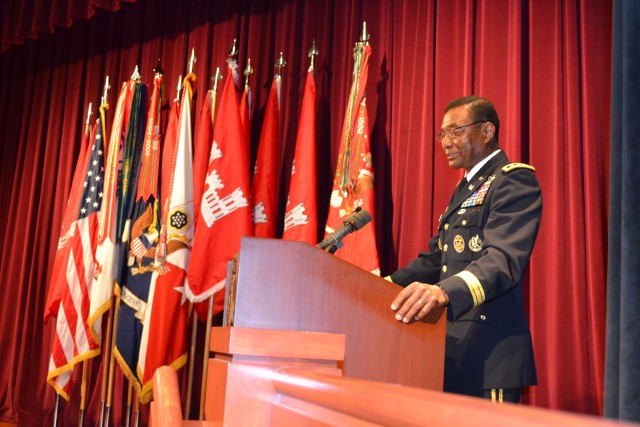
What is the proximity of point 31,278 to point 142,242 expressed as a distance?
6.29 ft

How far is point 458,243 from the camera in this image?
204cm

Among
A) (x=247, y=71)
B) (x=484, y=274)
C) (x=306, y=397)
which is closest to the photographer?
(x=306, y=397)

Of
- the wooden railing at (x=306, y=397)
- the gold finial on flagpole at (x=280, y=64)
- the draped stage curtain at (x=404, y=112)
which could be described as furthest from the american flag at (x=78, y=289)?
the wooden railing at (x=306, y=397)

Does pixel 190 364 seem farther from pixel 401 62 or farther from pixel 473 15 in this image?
pixel 473 15

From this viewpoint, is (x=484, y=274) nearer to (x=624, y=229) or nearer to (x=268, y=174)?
(x=624, y=229)

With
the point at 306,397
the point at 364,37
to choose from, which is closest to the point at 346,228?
the point at 306,397

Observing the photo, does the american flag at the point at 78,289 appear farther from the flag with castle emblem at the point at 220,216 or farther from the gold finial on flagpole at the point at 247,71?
the gold finial on flagpole at the point at 247,71

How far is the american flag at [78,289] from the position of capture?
4.42 metres

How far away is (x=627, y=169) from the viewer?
2451 millimetres

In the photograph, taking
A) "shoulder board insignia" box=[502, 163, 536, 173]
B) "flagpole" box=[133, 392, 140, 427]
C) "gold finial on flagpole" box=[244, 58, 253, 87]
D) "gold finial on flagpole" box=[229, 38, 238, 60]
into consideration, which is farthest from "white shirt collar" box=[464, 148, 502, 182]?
"flagpole" box=[133, 392, 140, 427]

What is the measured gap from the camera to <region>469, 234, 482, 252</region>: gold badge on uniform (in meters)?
1.97

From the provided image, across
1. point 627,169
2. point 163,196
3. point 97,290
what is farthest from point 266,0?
point 627,169

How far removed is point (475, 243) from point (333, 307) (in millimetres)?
761

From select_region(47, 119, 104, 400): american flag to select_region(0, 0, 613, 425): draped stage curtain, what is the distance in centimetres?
52
